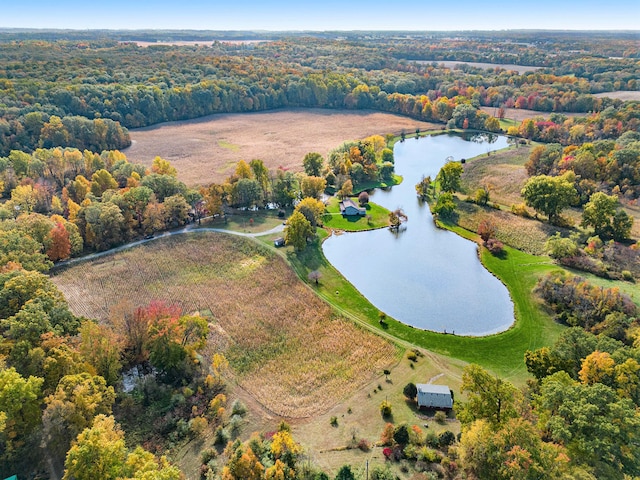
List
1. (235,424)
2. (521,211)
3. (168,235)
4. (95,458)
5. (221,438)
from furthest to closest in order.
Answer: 1. (521,211)
2. (168,235)
3. (235,424)
4. (221,438)
5. (95,458)

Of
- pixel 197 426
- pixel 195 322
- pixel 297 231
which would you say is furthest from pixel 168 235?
pixel 197 426

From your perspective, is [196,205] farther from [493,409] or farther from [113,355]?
[493,409]

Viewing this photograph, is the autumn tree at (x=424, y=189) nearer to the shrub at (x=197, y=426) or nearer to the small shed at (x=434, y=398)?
the small shed at (x=434, y=398)

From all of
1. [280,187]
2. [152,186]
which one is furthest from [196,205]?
[280,187]

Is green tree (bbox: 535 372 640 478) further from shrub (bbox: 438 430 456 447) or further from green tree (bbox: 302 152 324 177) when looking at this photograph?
green tree (bbox: 302 152 324 177)

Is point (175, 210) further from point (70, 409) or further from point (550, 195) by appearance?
point (550, 195)
